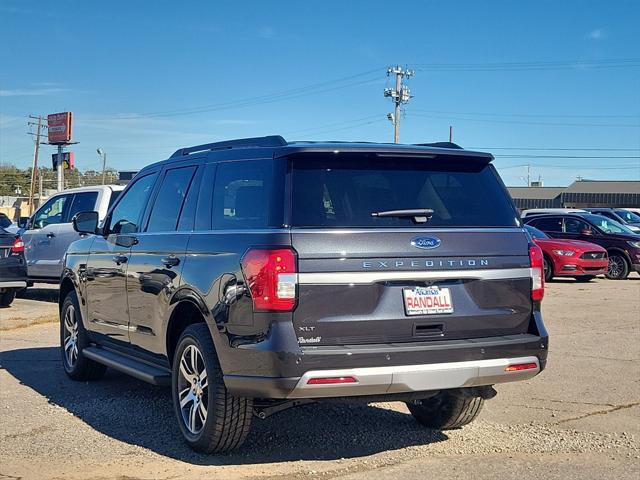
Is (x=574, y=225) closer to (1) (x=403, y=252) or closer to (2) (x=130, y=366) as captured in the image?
(2) (x=130, y=366)

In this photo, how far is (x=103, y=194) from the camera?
14.5 metres

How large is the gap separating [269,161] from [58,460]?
240 centimetres

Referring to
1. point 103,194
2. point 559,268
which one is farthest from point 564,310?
point 103,194

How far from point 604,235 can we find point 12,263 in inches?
579

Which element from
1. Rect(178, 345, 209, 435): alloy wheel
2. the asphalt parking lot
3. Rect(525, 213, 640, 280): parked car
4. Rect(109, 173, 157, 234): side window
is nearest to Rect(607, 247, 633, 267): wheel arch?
Rect(525, 213, 640, 280): parked car

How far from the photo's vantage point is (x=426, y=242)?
17.2ft

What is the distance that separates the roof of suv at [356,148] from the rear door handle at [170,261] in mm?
867

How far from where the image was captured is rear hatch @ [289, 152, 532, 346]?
196 inches

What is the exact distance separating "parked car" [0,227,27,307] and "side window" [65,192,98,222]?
113 centimetres

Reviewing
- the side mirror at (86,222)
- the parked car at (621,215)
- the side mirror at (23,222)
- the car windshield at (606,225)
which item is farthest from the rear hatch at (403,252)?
the parked car at (621,215)

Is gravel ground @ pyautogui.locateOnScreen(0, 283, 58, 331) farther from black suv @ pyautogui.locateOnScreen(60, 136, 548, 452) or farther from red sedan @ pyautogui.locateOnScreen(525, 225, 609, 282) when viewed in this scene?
red sedan @ pyautogui.locateOnScreen(525, 225, 609, 282)

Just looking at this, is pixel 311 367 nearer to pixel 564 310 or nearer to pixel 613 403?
pixel 613 403

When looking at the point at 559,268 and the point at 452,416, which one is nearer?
the point at 452,416

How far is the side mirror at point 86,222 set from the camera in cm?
801
